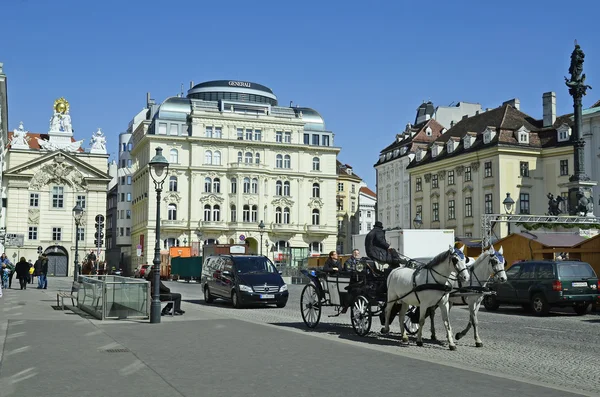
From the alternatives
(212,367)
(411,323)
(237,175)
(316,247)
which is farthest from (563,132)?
(212,367)

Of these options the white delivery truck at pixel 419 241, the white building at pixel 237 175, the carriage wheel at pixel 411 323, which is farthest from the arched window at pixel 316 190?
the carriage wheel at pixel 411 323

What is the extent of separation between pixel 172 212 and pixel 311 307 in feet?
218

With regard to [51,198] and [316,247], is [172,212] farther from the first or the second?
[316,247]

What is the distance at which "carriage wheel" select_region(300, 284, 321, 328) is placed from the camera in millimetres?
17359

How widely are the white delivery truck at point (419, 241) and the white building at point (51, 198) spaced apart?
5114 centimetres

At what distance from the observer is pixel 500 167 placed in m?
64.0

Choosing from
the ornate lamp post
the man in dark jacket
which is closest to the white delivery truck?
the ornate lamp post

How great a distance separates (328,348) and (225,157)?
7257 centimetres

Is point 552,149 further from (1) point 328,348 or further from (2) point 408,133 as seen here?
(1) point 328,348

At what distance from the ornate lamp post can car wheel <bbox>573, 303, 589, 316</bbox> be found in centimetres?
1216

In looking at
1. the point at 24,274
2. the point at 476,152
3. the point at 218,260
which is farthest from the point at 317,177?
the point at 218,260

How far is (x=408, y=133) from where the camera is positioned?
8438cm

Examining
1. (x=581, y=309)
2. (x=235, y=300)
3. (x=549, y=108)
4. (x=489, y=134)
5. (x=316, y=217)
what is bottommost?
(x=581, y=309)

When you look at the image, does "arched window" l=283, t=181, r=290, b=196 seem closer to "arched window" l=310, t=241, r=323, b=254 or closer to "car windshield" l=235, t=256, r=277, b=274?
"arched window" l=310, t=241, r=323, b=254
